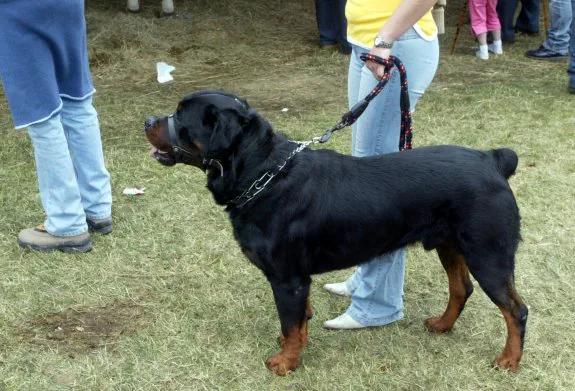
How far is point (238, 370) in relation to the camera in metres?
3.41

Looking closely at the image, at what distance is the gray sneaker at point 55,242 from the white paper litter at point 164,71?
424 centimetres

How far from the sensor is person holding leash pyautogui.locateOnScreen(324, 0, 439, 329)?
9.91ft

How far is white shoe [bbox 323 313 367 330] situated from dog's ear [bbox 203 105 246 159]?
4.04 feet

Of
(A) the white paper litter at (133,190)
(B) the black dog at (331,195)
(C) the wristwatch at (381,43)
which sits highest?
(C) the wristwatch at (381,43)

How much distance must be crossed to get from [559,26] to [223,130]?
7.74 meters

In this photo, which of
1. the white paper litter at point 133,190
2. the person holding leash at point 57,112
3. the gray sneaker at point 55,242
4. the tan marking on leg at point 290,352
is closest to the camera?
the tan marking on leg at point 290,352

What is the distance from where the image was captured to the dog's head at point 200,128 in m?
2.97

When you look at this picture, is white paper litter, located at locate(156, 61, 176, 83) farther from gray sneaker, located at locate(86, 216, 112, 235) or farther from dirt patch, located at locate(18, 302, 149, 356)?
dirt patch, located at locate(18, 302, 149, 356)

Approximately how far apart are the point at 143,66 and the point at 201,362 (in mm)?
6192

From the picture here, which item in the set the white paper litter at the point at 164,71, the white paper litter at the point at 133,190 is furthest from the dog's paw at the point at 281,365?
the white paper litter at the point at 164,71

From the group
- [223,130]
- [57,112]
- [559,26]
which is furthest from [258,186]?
[559,26]

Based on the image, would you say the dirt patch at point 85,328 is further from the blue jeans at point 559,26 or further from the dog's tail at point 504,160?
the blue jeans at point 559,26

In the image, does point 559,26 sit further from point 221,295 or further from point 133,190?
point 221,295

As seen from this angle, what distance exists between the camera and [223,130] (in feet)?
9.71
